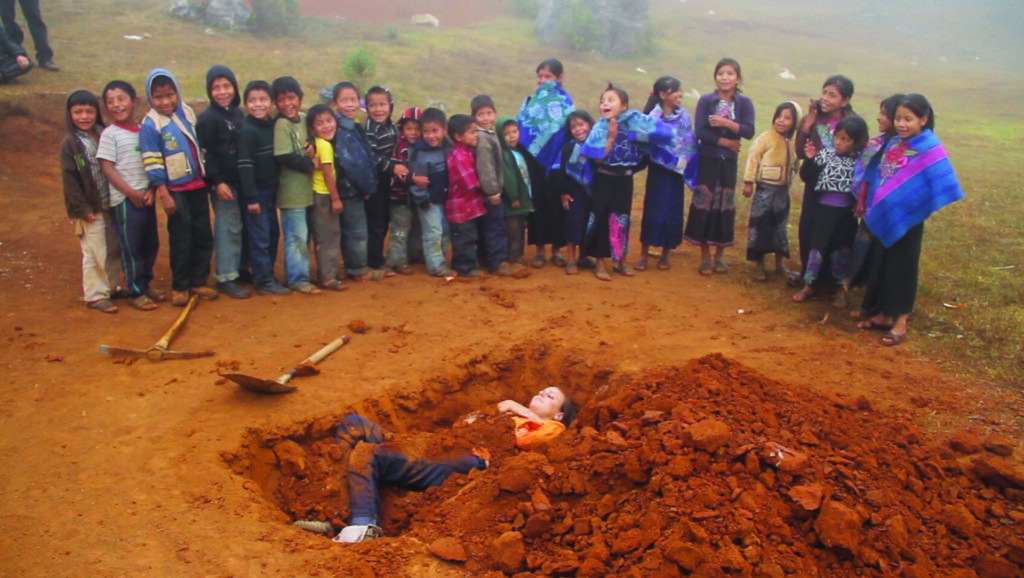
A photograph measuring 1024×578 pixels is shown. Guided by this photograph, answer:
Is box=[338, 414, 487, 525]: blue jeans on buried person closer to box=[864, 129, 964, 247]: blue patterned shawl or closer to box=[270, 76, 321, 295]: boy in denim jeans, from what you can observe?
box=[270, 76, 321, 295]: boy in denim jeans

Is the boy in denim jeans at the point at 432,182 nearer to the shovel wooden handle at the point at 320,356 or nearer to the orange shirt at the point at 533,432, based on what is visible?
the shovel wooden handle at the point at 320,356

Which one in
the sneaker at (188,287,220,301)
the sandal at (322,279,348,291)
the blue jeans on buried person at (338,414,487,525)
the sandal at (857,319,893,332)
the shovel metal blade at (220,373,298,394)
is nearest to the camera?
the blue jeans on buried person at (338,414,487,525)

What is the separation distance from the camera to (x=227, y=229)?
533cm

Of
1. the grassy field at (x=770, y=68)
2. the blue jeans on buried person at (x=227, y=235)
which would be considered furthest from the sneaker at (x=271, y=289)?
the grassy field at (x=770, y=68)

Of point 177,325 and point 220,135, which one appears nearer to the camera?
point 177,325

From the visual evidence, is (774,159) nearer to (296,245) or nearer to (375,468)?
(296,245)

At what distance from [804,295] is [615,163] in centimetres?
178

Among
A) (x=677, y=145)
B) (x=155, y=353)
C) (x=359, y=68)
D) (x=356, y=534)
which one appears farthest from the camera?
(x=359, y=68)

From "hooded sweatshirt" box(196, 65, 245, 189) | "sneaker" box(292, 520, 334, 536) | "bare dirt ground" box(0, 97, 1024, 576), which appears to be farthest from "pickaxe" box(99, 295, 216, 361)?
"sneaker" box(292, 520, 334, 536)

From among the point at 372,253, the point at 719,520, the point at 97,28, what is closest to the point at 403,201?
the point at 372,253

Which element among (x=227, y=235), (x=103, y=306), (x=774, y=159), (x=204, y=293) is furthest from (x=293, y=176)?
(x=774, y=159)

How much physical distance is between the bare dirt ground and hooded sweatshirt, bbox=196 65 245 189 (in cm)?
92

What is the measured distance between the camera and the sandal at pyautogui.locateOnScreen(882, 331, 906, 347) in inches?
186

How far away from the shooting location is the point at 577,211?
240 inches
